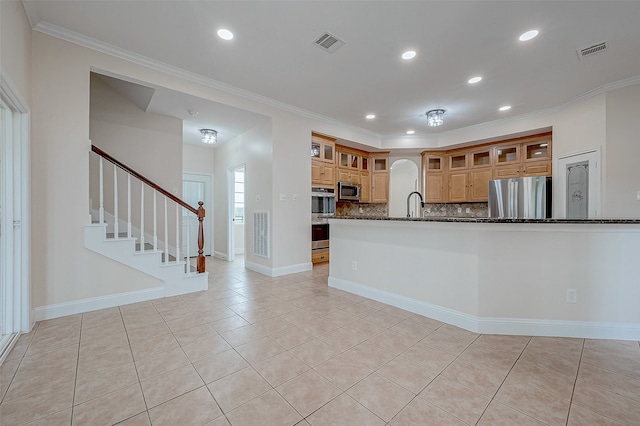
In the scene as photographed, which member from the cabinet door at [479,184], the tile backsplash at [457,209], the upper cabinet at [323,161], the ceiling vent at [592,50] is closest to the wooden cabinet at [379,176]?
the tile backsplash at [457,209]

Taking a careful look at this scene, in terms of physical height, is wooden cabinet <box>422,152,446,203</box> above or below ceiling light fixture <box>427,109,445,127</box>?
below

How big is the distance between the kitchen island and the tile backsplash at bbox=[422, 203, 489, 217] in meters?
3.92

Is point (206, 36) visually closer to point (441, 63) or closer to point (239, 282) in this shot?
point (441, 63)

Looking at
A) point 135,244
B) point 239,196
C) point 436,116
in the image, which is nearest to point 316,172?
point 436,116

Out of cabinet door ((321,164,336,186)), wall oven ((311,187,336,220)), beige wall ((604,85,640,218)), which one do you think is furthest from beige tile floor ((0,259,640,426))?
cabinet door ((321,164,336,186))

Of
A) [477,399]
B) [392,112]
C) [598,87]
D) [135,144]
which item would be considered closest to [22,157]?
[135,144]

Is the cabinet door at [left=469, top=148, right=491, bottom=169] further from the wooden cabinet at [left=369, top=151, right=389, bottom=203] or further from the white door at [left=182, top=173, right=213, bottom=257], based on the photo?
the white door at [left=182, top=173, right=213, bottom=257]

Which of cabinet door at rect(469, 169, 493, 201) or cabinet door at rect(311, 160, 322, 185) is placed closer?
cabinet door at rect(311, 160, 322, 185)

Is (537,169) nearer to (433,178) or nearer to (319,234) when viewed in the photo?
(433,178)

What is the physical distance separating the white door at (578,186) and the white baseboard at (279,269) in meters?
4.47

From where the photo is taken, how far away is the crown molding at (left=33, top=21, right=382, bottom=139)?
267 centimetres

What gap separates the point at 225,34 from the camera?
8.84 feet

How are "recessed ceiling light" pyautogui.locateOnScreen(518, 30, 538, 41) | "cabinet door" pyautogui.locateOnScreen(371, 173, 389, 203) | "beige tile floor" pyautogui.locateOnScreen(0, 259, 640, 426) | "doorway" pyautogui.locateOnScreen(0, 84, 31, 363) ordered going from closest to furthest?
"beige tile floor" pyautogui.locateOnScreen(0, 259, 640, 426), "doorway" pyautogui.locateOnScreen(0, 84, 31, 363), "recessed ceiling light" pyautogui.locateOnScreen(518, 30, 538, 41), "cabinet door" pyautogui.locateOnScreen(371, 173, 389, 203)

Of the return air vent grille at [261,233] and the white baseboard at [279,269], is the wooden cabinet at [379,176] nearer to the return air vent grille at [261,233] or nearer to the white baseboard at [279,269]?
the white baseboard at [279,269]
